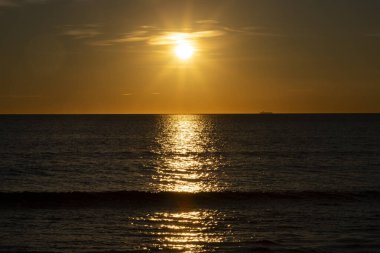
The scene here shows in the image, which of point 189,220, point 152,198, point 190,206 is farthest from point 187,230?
point 152,198

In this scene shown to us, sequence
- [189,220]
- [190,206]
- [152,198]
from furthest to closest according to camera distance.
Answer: [152,198] → [190,206] → [189,220]

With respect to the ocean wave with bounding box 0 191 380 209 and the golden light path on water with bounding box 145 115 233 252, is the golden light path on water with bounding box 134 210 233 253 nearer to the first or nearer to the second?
the golden light path on water with bounding box 145 115 233 252

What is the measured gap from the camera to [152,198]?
3256cm

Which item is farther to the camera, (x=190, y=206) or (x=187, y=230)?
(x=190, y=206)

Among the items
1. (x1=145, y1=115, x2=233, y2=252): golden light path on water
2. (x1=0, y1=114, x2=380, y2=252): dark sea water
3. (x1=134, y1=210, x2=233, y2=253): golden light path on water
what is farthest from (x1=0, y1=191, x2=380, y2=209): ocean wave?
(x1=134, y1=210, x2=233, y2=253): golden light path on water

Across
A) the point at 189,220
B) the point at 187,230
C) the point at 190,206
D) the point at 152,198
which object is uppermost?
the point at 152,198

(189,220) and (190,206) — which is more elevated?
(190,206)

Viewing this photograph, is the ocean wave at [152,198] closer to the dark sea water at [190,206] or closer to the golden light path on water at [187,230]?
the dark sea water at [190,206]

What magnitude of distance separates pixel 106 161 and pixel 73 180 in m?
16.7

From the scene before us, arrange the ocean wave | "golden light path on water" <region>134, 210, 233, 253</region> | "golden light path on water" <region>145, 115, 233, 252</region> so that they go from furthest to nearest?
the ocean wave < "golden light path on water" <region>145, 115, 233, 252</region> < "golden light path on water" <region>134, 210, 233, 253</region>

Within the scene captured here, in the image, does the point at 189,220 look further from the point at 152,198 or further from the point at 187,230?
the point at 152,198

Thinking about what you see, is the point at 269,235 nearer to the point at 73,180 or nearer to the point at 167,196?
the point at 167,196

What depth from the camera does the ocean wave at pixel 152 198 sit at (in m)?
30.5

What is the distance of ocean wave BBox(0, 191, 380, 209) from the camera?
30.5 m
